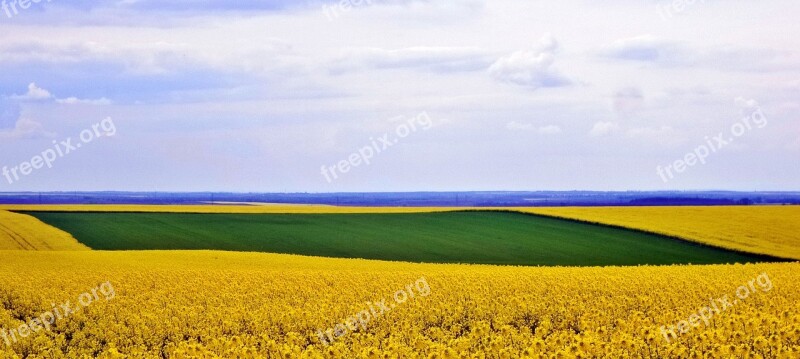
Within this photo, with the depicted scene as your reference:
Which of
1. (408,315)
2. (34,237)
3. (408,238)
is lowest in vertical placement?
(408,315)

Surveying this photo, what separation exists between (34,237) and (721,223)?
42.1m

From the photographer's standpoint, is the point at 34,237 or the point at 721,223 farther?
the point at 721,223

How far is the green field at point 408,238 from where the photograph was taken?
39531mm

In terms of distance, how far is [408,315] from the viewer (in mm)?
15281

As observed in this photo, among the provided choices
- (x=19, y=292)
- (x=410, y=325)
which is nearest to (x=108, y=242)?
(x=19, y=292)

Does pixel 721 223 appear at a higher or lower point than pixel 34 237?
lower

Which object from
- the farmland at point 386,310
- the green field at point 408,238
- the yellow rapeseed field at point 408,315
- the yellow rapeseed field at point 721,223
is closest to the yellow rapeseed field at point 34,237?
the green field at point 408,238

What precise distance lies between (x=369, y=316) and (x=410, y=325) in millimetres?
1027

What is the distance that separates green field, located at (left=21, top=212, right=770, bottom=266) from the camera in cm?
3953

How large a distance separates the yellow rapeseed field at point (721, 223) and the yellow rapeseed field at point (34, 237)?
33.8 m

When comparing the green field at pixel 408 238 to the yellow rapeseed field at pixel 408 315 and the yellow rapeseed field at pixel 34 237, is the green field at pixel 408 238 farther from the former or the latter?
the yellow rapeseed field at pixel 408 315

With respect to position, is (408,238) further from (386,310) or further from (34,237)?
(386,310)

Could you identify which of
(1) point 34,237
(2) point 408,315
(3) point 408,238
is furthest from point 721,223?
(2) point 408,315

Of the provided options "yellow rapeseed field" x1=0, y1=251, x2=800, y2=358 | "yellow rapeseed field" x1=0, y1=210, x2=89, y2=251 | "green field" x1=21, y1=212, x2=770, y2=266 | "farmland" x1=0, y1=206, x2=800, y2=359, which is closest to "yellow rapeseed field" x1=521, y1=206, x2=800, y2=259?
"green field" x1=21, y1=212, x2=770, y2=266
